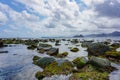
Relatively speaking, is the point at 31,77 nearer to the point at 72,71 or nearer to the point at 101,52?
the point at 72,71

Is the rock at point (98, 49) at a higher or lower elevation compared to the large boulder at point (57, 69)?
higher

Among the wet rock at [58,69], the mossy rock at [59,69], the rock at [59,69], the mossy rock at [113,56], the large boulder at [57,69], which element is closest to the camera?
the large boulder at [57,69]

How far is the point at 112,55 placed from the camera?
156 ft

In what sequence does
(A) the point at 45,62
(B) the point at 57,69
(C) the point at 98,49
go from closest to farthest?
(B) the point at 57,69
(A) the point at 45,62
(C) the point at 98,49

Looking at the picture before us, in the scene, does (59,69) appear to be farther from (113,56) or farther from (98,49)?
(98,49)

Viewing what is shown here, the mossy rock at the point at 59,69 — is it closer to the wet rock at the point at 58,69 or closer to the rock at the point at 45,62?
the wet rock at the point at 58,69

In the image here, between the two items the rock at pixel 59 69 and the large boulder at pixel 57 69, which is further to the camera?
the rock at pixel 59 69

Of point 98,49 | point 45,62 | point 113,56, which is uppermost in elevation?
point 98,49

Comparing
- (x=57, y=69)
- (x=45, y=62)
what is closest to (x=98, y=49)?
(x=45, y=62)

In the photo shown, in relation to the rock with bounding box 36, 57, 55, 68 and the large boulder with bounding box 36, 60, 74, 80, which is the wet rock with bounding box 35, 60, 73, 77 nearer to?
the large boulder with bounding box 36, 60, 74, 80

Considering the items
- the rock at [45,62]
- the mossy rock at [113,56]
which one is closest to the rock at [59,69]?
the rock at [45,62]

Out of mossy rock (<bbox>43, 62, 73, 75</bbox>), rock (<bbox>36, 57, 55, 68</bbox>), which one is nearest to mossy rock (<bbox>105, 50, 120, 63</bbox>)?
mossy rock (<bbox>43, 62, 73, 75</bbox>)

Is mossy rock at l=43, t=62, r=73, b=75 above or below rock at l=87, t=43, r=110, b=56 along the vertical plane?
below

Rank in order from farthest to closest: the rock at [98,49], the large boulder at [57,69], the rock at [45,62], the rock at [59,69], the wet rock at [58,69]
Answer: the rock at [98,49] < the rock at [45,62] < the rock at [59,69] < the wet rock at [58,69] < the large boulder at [57,69]
